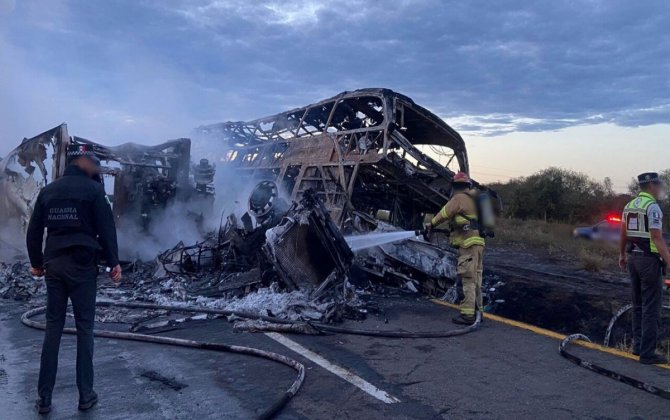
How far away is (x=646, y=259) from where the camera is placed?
16.6ft

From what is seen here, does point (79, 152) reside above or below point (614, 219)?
above

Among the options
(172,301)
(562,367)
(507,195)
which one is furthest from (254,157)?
(507,195)

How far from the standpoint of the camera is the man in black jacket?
12.6ft

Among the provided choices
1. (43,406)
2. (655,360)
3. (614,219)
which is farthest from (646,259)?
(614,219)

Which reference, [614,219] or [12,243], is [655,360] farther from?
[12,243]

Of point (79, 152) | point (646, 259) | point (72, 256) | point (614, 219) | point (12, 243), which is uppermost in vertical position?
point (79, 152)

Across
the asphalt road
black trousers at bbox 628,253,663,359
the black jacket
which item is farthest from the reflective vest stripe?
the black jacket

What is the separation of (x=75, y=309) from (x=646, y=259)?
5021 mm

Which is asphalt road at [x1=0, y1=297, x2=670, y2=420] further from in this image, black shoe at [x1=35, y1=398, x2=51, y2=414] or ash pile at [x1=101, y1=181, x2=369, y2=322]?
ash pile at [x1=101, y1=181, x2=369, y2=322]

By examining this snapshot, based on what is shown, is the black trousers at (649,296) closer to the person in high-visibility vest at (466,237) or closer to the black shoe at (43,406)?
the person in high-visibility vest at (466,237)

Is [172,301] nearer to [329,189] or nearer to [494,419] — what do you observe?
[329,189]

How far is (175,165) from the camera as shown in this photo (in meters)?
11.8

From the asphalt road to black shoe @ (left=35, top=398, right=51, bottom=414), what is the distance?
2.2 inches

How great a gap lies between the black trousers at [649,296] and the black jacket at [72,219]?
4709mm
